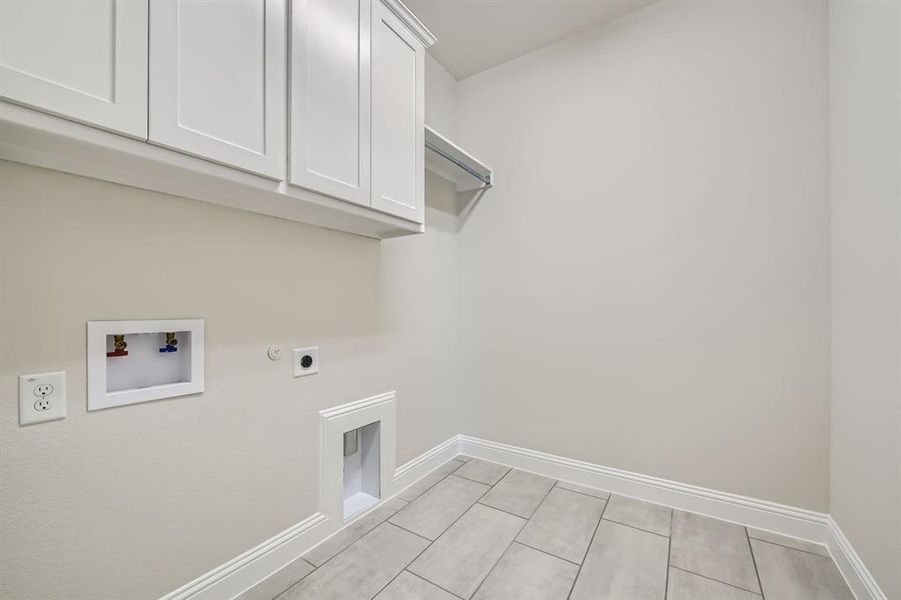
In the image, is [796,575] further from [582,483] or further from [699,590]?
[582,483]

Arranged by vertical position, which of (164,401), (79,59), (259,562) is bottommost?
(259,562)

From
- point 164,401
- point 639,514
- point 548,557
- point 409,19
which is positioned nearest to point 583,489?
point 639,514

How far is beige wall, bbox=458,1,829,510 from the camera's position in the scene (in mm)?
1739

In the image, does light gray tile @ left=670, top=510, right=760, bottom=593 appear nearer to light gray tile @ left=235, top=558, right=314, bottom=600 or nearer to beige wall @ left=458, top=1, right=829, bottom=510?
beige wall @ left=458, top=1, right=829, bottom=510

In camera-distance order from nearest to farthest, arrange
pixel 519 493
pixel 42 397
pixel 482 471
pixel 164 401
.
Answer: pixel 42 397, pixel 164 401, pixel 519 493, pixel 482 471

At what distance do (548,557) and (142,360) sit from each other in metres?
1.74

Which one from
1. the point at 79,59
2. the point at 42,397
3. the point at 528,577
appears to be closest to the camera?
the point at 79,59

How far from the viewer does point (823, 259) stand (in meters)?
1.69

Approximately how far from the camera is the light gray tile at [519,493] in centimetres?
200

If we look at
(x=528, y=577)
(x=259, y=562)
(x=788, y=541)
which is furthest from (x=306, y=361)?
(x=788, y=541)

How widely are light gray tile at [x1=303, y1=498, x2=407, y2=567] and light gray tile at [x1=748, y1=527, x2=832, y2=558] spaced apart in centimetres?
172

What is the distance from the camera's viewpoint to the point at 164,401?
1.22 metres

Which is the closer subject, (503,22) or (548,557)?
(548,557)

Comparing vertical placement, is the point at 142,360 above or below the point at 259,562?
above
